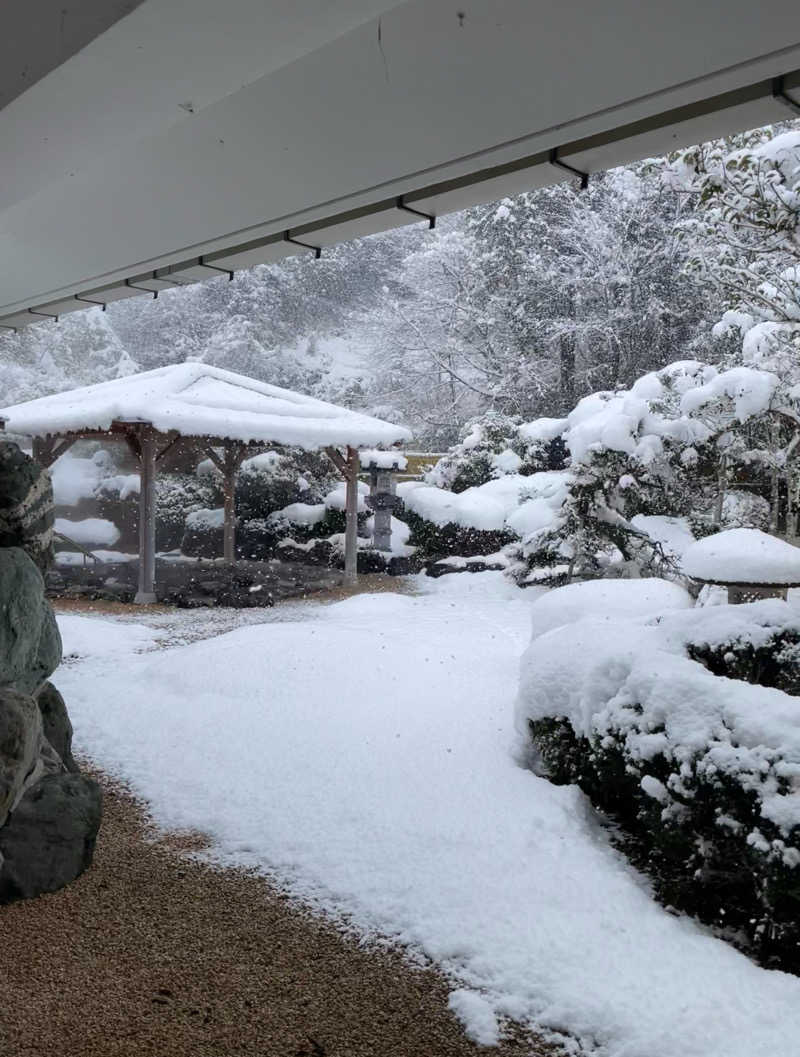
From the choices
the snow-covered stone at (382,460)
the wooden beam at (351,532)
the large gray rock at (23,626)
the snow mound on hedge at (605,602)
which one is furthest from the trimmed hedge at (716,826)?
the snow-covered stone at (382,460)

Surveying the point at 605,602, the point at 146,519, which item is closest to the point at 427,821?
the point at 605,602

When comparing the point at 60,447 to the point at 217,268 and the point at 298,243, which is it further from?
the point at 298,243

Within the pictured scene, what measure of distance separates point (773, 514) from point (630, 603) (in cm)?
584

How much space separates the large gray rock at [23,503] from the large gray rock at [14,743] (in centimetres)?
71

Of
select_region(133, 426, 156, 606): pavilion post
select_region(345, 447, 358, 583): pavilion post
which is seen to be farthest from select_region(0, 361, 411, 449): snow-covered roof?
select_region(345, 447, 358, 583): pavilion post

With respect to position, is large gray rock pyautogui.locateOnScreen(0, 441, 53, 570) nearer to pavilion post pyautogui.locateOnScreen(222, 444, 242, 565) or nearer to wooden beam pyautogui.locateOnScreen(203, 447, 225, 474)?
wooden beam pyautogui.locateOnScreen(203, 447, 225, 474)

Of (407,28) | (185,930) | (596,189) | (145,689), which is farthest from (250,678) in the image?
(596,189)

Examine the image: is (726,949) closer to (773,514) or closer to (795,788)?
(795,788)

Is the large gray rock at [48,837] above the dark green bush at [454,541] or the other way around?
the other way around

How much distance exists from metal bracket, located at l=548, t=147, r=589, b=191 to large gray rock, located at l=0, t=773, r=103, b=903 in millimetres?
2623

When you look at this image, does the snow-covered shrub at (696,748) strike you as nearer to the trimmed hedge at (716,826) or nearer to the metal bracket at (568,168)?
the trimmed hedge at (716,826)

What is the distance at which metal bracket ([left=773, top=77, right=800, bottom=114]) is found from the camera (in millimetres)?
1733

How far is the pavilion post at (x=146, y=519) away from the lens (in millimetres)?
9312

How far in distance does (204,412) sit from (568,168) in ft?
25.9
